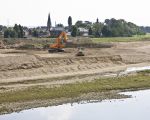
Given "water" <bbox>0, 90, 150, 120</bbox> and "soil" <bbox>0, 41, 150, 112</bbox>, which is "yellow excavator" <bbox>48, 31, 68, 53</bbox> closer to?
"soil" <bbox>0, 41, 150, 112</bbox>

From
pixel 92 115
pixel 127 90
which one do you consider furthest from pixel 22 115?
pixel 127 90

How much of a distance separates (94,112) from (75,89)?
6.24 m

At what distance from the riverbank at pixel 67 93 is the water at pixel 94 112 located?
0.86 meters

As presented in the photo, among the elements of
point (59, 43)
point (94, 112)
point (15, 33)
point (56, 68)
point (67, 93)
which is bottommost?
point (94, 112)

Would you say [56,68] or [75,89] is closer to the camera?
[75,89]

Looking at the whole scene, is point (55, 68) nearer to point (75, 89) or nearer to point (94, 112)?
point (75, 89)

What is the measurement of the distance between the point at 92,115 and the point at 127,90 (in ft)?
28.9

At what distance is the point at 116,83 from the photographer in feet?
129

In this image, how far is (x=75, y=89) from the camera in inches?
1409

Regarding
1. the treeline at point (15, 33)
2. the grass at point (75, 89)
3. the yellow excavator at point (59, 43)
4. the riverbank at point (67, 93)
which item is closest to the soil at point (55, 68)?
the riverbank at point (67, 93)

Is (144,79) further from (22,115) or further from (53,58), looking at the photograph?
(22,115)

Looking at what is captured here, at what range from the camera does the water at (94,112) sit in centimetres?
2814

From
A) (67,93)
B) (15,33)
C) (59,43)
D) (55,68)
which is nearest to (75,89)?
(67,93)

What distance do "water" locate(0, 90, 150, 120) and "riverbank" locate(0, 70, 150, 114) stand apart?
0.86 metres
